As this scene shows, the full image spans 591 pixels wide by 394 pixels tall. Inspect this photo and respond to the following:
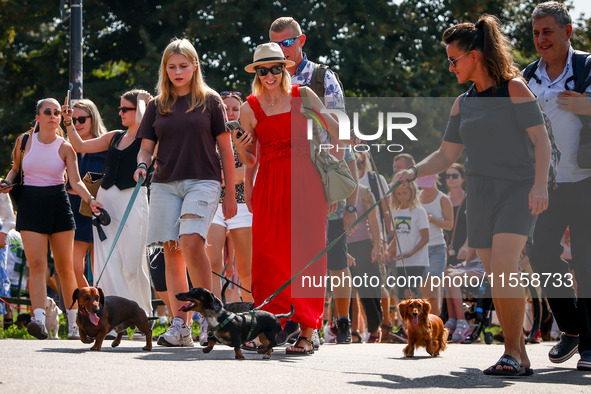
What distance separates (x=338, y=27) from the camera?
21859 millimetres

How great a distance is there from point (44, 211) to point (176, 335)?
6.94 feet

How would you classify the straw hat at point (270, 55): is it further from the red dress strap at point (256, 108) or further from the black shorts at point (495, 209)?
the black shorts at point (495, 209)

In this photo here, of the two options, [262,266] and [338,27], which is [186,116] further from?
[338,27]

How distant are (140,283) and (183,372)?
391 centimetres

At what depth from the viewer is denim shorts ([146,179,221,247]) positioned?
7.22 meters

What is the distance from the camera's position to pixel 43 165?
353 inches

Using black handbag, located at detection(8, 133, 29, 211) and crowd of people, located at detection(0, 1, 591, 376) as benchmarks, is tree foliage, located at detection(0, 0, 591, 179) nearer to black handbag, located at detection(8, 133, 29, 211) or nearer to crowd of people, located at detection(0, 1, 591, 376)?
crowd of people, located at detection(0, 1, 591, 376)

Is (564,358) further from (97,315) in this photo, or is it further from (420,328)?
(97,315)

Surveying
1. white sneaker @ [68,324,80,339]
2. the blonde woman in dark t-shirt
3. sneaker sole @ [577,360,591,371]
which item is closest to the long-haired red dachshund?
sneaker sole @ [577,360,591,371]

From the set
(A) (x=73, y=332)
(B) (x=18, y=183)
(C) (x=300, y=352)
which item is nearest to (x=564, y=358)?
(C) (x=300, y=352)

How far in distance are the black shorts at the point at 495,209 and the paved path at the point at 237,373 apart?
87 cm

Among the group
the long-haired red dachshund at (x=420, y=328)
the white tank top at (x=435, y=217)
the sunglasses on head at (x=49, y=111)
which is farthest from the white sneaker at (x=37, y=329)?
the white tank top at (x=435, y=217)

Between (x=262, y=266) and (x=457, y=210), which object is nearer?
(x=262, y=266)

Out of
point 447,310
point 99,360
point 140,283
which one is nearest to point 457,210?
point 447,310
